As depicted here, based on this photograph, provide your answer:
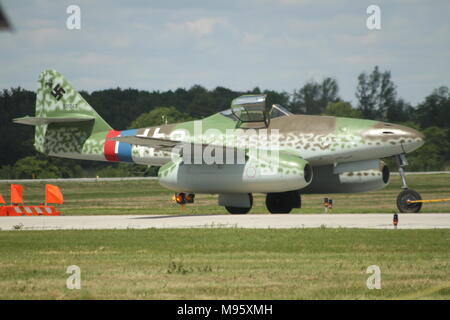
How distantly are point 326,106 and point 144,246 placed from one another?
49.9 metres

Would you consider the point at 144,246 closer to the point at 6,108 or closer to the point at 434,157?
the point at 6,108

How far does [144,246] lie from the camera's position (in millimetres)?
15953

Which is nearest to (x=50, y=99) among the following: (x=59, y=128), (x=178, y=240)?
(x=59, y=128)

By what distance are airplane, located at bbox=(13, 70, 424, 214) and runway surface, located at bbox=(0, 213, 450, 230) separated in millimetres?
1342

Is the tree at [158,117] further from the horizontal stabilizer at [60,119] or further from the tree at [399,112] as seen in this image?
the horizontal stabilizer at [60,119]

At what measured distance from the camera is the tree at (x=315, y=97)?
203ft

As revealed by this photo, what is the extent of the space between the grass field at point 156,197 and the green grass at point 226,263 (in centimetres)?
1154

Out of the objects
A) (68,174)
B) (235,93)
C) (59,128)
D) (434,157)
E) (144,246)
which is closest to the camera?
(144,246)

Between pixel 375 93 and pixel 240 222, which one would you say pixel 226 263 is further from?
pixel 375 93

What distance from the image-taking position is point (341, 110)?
61.3 m

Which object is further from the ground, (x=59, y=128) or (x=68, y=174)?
(x=59, y=128)

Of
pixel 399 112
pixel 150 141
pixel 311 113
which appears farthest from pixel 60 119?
pixel 399 112

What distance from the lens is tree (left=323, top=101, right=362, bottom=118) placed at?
2389 inches

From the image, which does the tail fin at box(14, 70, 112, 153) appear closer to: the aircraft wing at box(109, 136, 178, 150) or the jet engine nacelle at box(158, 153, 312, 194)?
the aircraft wing at box(109, 136, 178, 150)
